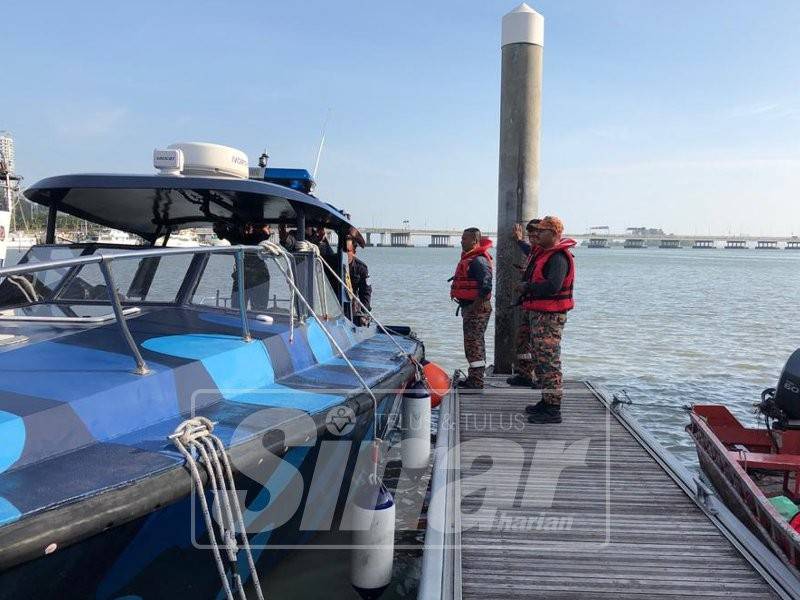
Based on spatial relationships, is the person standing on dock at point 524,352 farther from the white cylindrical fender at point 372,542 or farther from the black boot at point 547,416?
the white cylindrical fender at point 372,542

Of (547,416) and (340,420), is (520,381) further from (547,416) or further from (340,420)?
(340,420)

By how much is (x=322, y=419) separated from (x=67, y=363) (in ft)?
4.54

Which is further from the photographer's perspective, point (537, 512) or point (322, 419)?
point (537, 512)

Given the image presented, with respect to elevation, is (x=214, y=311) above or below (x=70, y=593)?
above

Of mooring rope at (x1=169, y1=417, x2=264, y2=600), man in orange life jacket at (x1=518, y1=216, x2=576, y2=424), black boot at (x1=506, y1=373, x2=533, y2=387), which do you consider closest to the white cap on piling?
man in orange life jacket at (x1=518, y1=216, x2=576, y2=424)

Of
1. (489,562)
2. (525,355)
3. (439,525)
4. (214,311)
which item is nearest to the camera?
(489,562)

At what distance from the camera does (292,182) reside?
20.4 ft

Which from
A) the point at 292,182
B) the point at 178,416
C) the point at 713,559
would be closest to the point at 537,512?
the point at 713,559

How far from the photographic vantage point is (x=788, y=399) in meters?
5.85

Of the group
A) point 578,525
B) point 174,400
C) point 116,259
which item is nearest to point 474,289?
point 578,525

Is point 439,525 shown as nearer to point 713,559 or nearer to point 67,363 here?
point 713,559

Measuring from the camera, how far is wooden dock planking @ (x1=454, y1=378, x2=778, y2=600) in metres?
3.42

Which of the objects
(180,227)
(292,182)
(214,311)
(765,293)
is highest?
(292,182)

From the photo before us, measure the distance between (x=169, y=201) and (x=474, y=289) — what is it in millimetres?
3310
